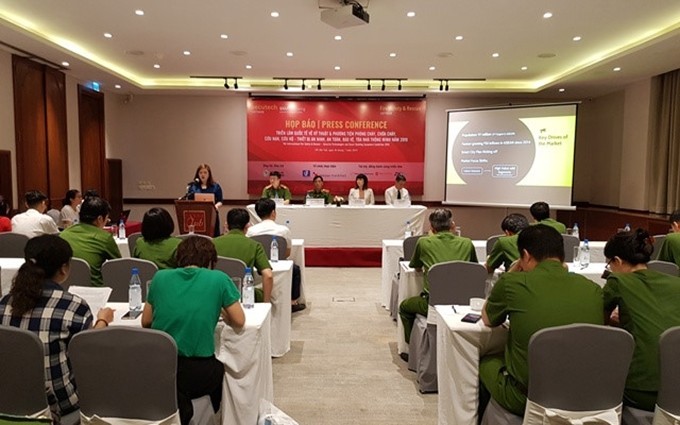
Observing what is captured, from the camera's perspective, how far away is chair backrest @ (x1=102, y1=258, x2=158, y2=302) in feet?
9.80

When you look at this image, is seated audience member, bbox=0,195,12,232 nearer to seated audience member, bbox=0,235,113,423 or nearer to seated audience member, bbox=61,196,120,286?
seated audience member, bbox=61,196,120,286

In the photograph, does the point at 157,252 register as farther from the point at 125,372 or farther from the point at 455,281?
the point at 455,281

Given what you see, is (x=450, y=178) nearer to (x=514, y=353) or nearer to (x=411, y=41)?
(x=411, y=41)

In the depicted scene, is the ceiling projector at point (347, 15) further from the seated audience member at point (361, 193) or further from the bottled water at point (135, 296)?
the seated audience member at point (361, 193)

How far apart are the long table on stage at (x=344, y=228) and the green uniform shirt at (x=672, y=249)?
4119 millimetres

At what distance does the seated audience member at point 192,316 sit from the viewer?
204 cm

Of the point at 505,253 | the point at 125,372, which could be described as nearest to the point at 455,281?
the point at 505,253

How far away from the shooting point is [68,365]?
6.21ft

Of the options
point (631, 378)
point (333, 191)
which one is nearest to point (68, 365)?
point (631, 378)

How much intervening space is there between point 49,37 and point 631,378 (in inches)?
288

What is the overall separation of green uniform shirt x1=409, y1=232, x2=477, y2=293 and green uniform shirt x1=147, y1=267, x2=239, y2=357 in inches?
68.8

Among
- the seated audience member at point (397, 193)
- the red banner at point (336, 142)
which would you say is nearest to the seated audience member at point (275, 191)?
the red banner at point (336, 142)

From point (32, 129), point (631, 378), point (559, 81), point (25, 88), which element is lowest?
point (631, 378)

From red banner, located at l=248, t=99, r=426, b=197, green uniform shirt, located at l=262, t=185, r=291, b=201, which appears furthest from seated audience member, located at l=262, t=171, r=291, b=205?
red banner, located at l=248, t=99, r=426, b=197
